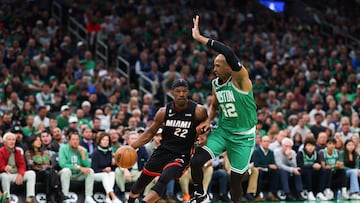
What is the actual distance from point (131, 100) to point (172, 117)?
26.6 ft

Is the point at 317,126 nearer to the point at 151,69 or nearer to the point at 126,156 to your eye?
the point at 151,69

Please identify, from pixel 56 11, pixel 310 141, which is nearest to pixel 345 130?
pixel 310 141

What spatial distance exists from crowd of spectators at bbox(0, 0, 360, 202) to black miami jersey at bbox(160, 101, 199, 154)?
442 cm

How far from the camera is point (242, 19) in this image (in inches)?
1073

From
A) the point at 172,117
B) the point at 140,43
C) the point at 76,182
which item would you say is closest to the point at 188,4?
the point at 140,43

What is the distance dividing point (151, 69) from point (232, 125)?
1092cm

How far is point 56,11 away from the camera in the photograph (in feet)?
81.2

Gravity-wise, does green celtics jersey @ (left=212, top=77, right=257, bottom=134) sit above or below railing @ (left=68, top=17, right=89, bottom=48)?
below

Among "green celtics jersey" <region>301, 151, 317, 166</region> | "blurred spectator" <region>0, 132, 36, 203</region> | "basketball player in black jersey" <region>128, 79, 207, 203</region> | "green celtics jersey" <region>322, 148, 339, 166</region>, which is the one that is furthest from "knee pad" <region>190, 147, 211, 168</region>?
"green celtics jersey" <region>322, 148, 339, 166</region>

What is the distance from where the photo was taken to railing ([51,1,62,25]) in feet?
79.4

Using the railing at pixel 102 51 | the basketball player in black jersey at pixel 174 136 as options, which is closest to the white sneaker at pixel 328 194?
the basketball player in black jersey at pixel 174 136

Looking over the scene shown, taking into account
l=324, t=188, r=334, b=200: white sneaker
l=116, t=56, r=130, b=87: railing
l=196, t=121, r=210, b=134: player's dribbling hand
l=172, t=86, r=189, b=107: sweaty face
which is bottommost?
l=324, t=188, r=334, b=200: white sneaker

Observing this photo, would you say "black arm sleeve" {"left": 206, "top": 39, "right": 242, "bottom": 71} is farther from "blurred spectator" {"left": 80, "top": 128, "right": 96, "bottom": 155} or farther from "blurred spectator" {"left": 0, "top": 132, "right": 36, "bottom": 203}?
"blurred spectator" {"left": 80, "top": 128, "right": 96, "bottom": 155}

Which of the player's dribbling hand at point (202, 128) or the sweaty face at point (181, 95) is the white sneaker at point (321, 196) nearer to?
the player's dribbling hand at point (202, 128)
